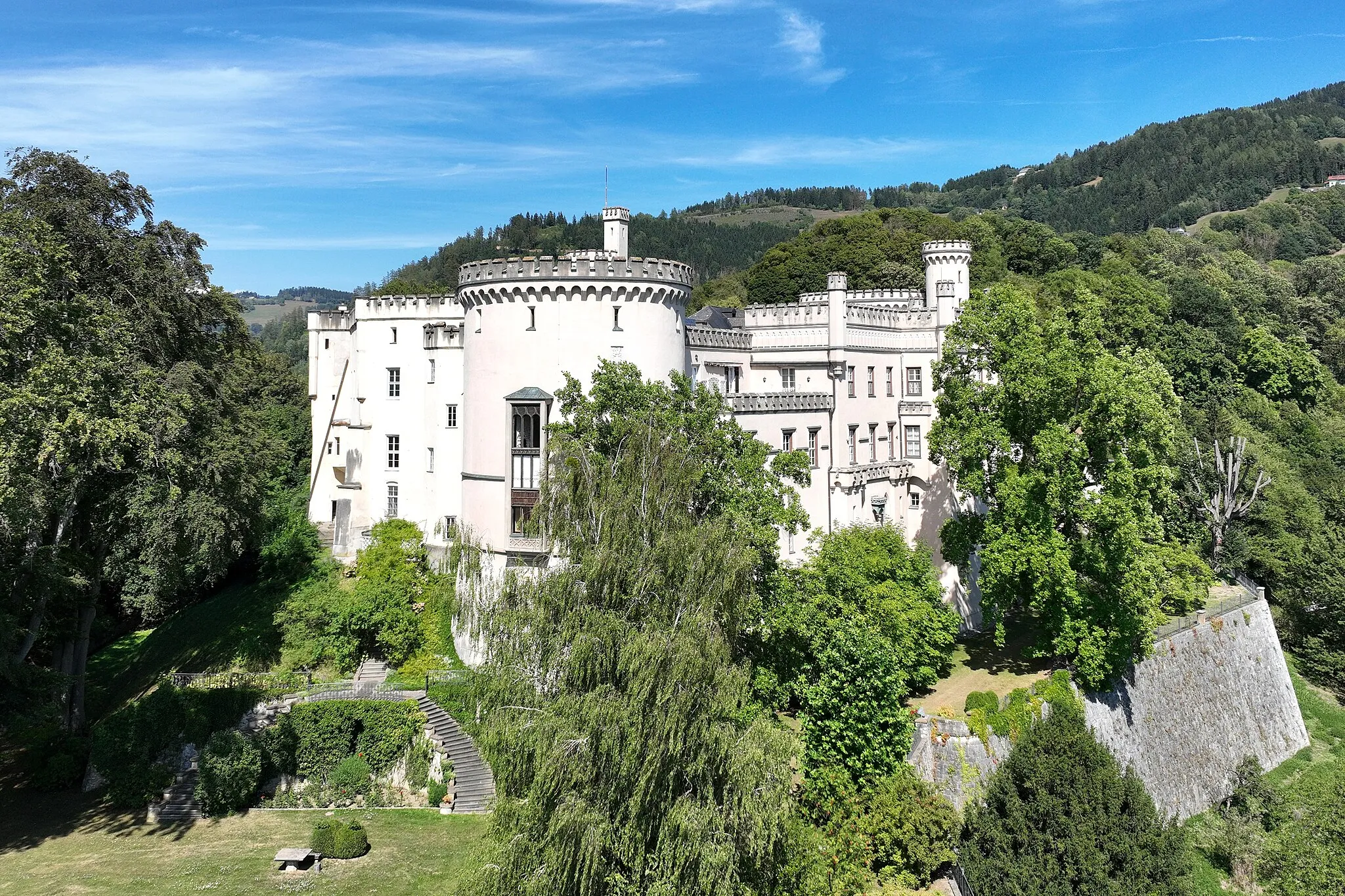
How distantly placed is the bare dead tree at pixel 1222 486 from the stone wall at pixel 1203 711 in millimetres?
6412

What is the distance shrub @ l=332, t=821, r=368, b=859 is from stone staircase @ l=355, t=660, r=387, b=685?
780 cm

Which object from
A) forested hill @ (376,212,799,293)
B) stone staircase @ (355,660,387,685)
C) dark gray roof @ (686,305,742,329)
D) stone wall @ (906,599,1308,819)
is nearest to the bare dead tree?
stone wall @ (906,599,1308,819)

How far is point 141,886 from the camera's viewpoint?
2695 centimetres

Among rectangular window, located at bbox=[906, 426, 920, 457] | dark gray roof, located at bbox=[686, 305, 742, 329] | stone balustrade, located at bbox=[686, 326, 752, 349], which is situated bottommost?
rectangular window, located at bbox=[906, 426, 920, 457]

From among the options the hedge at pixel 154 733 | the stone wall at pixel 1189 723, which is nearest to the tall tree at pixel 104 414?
the hedge at pixel 154 733

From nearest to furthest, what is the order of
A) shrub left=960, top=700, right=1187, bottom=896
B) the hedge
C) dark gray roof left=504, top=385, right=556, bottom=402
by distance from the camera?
shrub left=960, top=700, right=1187, bottom=896, the hedge, dark gray roof left=504, top=385, right=556, bottom=402

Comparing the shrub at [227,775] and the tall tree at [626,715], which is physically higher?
the tall tree at [626,715]

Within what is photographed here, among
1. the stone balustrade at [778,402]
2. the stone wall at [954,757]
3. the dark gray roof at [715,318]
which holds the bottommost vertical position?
the stone wall at [954,757]

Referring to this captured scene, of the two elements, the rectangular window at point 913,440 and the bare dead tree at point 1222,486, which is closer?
the rectangular window at point 913,440

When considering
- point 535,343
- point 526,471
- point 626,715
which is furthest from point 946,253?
point 626,715

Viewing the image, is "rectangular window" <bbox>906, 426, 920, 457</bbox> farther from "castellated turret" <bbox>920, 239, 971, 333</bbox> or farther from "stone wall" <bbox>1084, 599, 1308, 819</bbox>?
"stone wall" <bbox>1084, 599, 1308, 819</bbox>

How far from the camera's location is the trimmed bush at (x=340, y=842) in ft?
93.7

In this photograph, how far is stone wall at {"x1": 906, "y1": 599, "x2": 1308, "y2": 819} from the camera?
3006cm

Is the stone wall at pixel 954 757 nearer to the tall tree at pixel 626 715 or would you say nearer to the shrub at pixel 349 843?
the tall tree at pixel 626 715
